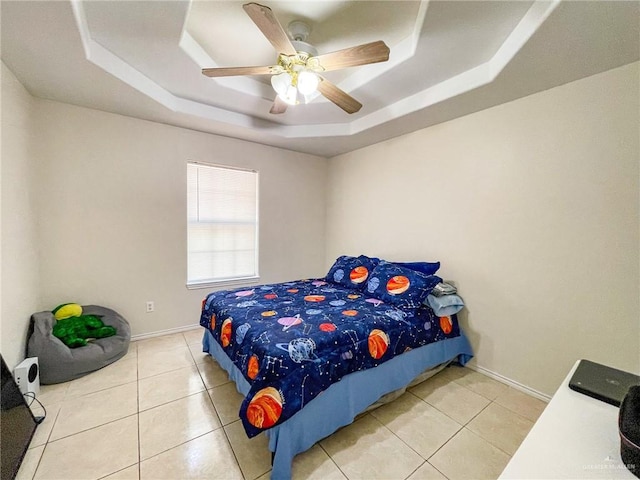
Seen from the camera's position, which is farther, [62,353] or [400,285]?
[400,285]

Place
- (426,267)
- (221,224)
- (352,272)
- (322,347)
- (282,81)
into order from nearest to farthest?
1. (322,347)
2. (282,81)
3. (426,267)
4. (352,272)
5. (221,224)

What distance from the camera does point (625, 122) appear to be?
66.9 inches

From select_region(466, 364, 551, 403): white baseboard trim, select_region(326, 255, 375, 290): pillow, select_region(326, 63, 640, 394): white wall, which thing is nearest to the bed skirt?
select_region(466, 364, 551, 403): white baseboard trim

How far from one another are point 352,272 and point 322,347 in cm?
143

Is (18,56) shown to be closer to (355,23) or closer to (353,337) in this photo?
(355,23)

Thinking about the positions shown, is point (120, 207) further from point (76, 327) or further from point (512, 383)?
point (512, 383)

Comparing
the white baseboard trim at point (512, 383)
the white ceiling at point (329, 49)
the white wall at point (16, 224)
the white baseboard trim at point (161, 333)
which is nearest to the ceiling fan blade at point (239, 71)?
the white ceiling at point (329, 49)

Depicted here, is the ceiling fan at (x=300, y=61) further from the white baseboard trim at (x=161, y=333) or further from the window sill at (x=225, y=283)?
the white baseboard trim at (x=161, y=333)

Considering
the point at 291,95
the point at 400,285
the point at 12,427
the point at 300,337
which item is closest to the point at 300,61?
the point at 291,95

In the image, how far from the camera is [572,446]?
2.86 ft

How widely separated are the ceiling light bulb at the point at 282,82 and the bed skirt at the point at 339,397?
1956 mm

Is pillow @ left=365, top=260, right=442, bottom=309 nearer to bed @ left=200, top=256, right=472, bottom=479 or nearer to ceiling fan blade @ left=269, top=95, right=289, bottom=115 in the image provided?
bed @ left=200, top=256, right=472, bottom=479

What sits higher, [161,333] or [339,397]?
[339,397]

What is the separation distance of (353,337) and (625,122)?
2250 mm
